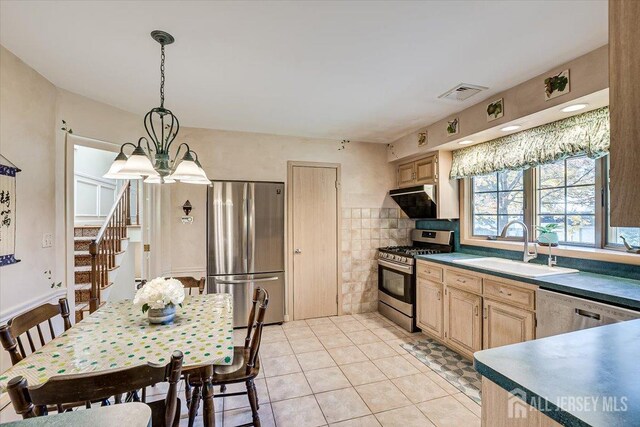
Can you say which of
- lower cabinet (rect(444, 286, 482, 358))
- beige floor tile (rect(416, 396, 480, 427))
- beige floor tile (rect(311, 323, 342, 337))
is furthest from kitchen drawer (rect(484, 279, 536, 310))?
beige floor tile (rect(311, 323, 342, 337))

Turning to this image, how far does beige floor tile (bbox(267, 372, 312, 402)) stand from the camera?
2326 millimetres

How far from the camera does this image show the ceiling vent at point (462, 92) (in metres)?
2.45

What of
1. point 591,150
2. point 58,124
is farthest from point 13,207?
point 591,150

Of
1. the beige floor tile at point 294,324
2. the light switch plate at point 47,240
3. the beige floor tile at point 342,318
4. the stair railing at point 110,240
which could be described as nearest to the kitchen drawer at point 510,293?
the beige floor tile at point 342,318

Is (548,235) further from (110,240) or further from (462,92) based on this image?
(110,240)

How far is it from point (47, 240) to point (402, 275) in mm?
3493

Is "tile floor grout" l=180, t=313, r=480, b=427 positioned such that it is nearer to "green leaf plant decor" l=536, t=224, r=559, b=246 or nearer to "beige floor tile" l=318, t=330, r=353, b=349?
"beige floor tile" l=318, t=330, r=353, b=349

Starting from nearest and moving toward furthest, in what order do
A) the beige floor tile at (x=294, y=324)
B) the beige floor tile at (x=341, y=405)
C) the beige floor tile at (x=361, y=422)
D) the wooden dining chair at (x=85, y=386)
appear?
the wooden dining chair at (x=85, y=386) < the beige floor tile at (x=361, y=422) < the beige floor tile at (x=341, y=405) < the beige floor tile at (x=294, y=324)

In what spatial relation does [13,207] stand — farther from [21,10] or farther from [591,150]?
[591,150]

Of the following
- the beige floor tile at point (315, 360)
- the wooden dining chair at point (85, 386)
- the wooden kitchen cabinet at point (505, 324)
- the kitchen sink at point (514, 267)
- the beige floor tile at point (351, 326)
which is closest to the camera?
the wooden dining chair at point (85, 386)

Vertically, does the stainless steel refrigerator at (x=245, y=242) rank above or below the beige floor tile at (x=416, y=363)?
above

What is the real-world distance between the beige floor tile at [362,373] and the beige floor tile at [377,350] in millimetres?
166

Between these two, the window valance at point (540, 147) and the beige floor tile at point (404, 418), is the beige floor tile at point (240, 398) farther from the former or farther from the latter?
the window valance at point (540, 147)

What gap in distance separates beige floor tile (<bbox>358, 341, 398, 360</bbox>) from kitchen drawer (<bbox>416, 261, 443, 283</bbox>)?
873 millimetres
